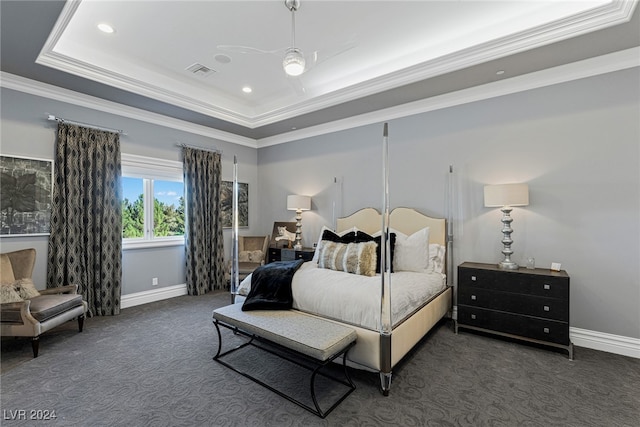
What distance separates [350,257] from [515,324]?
186 cm

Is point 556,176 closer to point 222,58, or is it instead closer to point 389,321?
point 389,321

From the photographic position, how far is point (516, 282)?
311 cm

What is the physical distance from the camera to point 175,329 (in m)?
3.57

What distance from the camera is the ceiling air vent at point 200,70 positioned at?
3906mm

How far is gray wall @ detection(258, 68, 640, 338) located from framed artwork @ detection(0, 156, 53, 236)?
15.1ft

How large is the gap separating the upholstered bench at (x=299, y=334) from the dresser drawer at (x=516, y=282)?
1778 millimetres

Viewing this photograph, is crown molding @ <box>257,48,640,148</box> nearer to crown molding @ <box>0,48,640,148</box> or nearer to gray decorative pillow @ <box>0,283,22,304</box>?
crown molding @ <box>0,48,640,148</box>

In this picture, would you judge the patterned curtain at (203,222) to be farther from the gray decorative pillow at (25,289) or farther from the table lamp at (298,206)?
the gray decorative pillow at (25,289)

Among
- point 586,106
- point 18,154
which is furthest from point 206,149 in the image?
point 586,106

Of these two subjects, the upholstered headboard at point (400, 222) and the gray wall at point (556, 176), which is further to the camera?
the upholstered headboard at point (400, 222)

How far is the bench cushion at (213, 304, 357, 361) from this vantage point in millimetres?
2133

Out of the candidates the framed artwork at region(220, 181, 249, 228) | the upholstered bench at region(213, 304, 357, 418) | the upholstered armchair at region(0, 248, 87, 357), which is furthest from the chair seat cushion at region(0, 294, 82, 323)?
the framed artwork at region(220, 181, 249, 228)

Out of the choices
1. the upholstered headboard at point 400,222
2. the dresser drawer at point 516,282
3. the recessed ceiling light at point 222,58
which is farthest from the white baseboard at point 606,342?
the recessed ceiling light at point 222,58

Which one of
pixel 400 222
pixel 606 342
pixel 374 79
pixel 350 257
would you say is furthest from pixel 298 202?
pixel 606 342
